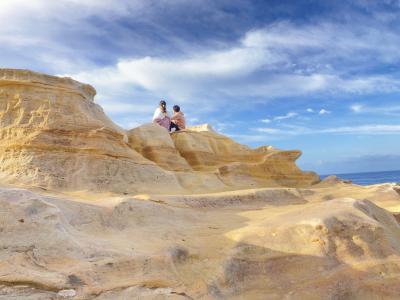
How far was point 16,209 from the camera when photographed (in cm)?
393

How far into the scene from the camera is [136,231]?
15.9 feet

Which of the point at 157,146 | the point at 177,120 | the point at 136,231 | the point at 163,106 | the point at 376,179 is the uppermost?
the point at 163,106

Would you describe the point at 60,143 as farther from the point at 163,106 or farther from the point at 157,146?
the point at 163,106

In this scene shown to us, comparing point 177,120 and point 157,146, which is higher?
point 177,120

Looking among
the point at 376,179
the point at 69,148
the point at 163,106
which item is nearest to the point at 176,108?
the point at 163,106

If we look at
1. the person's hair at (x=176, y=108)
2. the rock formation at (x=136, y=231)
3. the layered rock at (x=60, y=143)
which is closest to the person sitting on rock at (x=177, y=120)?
the person's hair at (x=176, y=108)

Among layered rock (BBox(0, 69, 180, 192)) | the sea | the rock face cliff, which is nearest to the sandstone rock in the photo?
the rock face cliff

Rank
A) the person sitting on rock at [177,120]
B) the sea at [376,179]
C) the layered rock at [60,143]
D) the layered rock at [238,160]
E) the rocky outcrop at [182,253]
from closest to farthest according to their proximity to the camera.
A: 1. the rocky outcrop at [182,253]
2. the layered rock at [60,143]
3. the layered rock at [238,160]
4. the person sitting on rock at [177,120]
5. the sea at [376,179]

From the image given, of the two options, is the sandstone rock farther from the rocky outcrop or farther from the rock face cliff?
the rocky outcrop

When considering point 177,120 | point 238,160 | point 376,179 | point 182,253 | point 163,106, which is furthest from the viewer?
point 376,179

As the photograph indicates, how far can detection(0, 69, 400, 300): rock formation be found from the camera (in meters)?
3.57

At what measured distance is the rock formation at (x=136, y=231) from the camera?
357 centimetres

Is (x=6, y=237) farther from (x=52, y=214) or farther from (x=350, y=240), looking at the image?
(x=350, y=240)

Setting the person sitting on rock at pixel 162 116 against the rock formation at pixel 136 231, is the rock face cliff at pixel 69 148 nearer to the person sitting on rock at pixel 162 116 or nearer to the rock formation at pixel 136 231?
the rock formation at pixel 136 231
